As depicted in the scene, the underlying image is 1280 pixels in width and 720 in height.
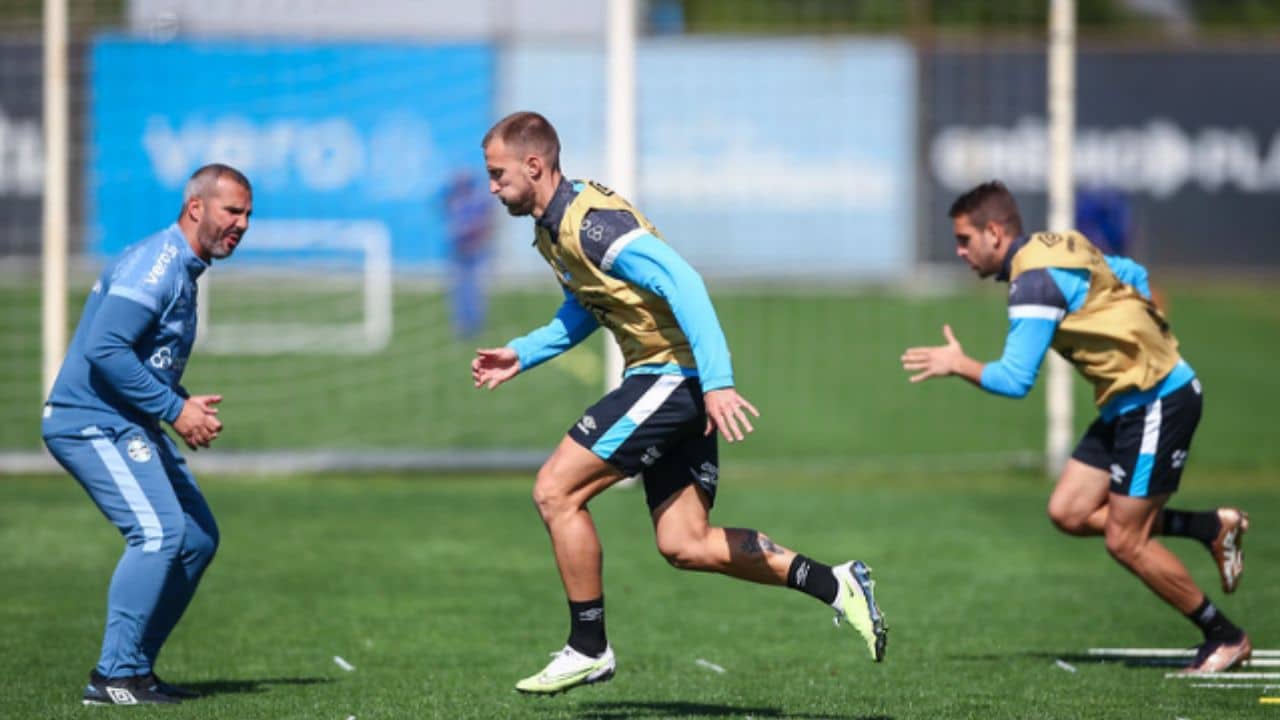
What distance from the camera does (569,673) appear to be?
6578mm

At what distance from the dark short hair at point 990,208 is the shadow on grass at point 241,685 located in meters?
3.31

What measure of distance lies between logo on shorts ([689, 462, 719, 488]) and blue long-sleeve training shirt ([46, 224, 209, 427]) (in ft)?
6.53

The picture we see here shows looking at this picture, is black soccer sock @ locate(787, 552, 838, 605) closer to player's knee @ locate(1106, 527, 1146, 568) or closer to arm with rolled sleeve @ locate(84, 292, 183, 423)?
player's knee @ locate(1106, 527, 1146, 568)

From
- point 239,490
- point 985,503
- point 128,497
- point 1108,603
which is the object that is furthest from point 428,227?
point 128,497

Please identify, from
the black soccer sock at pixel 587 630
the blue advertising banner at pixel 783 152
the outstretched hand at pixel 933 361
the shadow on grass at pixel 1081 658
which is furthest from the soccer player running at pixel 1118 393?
the blue advertising banner at pixel 783 152

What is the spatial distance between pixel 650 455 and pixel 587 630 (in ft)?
2.23

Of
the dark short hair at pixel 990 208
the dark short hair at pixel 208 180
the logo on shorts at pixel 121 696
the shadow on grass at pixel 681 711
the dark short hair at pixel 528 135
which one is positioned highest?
the dark short hair at pixel 528 135

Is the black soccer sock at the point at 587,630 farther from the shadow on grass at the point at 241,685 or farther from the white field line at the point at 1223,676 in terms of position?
the white field line at the point at 1223,676

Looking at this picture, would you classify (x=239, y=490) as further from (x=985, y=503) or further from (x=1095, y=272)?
(x=1095, y=272)

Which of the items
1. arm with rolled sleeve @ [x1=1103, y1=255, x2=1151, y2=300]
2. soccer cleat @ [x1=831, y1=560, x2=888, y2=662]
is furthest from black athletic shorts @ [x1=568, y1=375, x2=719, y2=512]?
arm with rolled sleeve @ [x1=1103, y1=255, x2=1151, y2=300]

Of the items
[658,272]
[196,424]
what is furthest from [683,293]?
[196,424]

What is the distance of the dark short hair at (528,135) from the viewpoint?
6.70 meters

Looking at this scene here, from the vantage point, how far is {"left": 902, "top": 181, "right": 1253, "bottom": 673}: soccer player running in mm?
7648

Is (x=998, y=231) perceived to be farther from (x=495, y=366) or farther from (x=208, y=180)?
(x=208, y=180)
